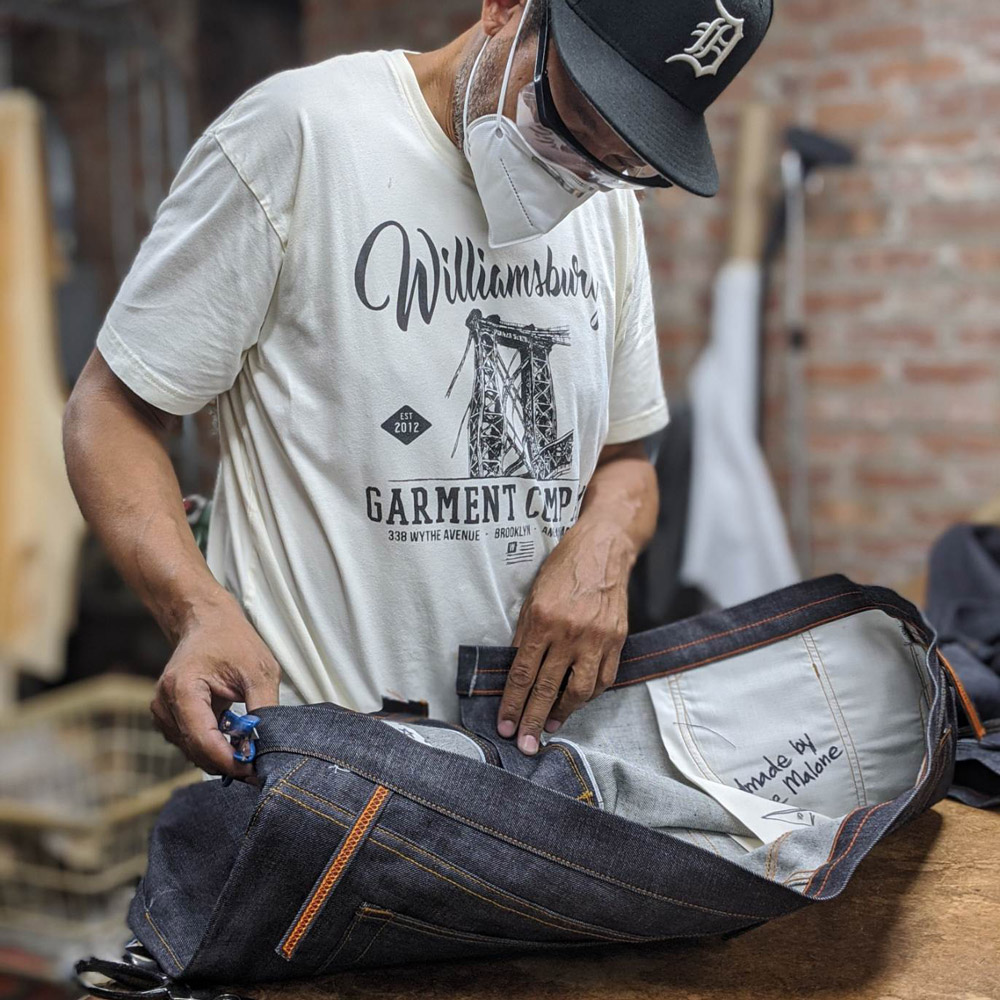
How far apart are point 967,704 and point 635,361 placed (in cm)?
45

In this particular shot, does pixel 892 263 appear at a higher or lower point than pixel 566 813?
higher

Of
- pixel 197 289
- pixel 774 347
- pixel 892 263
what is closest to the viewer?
pixel 197 289

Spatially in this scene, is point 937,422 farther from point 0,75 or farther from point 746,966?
point 0,75

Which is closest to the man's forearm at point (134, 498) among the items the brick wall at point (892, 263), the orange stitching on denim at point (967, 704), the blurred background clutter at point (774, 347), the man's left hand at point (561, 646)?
the man's left hand at point (561, 646)

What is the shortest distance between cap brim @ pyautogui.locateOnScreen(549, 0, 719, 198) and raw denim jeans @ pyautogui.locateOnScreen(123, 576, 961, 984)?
418 mm

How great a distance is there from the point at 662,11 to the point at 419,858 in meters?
0.65

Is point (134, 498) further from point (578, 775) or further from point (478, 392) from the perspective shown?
point (578, 775)

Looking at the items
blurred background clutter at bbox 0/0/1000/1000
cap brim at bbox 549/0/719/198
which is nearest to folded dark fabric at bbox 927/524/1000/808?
cap brim at bbox 549/0/719/198

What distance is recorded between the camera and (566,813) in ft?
2.40

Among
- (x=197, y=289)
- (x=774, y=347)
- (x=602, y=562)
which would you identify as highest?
(x=197, y=289)

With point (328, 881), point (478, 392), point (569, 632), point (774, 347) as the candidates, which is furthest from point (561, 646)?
point (774, 347)

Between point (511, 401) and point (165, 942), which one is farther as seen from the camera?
point (511, 401)

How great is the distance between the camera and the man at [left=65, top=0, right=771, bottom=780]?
905 millimetres

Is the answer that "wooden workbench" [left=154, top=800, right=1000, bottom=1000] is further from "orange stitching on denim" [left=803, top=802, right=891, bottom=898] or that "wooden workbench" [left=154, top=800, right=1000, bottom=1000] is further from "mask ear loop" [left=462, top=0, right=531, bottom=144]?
"mask ear loop" [left=462, top=0, right=531, bottom=144]
